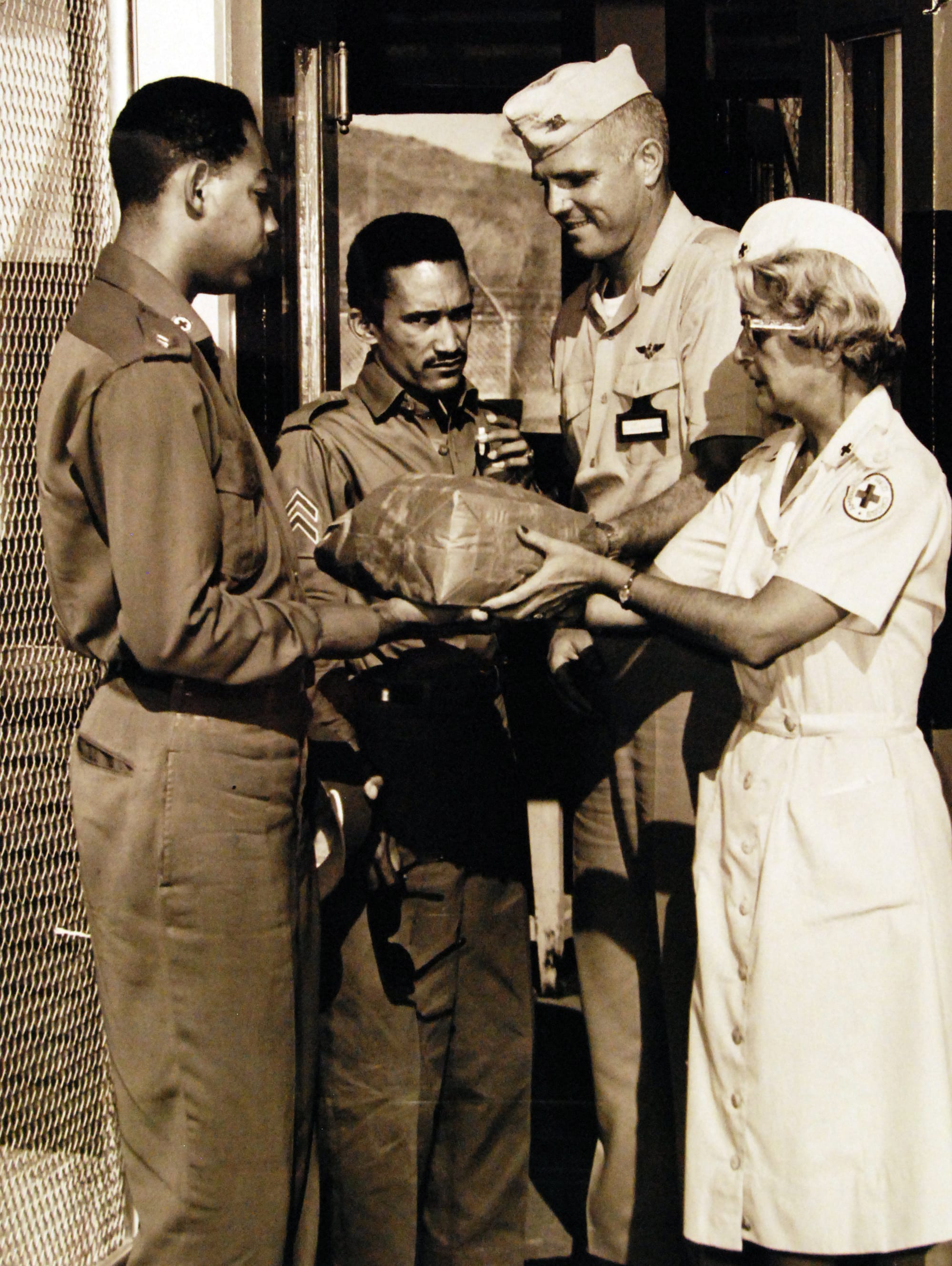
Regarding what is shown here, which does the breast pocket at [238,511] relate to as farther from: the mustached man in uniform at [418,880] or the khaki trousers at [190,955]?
the mustached man in uniform at [418,880]

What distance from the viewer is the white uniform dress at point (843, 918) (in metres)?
2.16

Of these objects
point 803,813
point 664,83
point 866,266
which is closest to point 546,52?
point 664,83

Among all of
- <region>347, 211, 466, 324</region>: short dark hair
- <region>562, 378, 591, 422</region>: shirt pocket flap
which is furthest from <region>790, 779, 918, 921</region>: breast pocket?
<region>347, 211, 466, 324</region>: short dark hair

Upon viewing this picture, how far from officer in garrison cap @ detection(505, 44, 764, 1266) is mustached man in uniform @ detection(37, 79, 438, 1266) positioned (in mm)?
869

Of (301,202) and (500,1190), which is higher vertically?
(301,202)

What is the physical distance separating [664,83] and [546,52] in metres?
1.75

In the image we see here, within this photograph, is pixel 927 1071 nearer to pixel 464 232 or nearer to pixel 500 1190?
pixel 500 1190

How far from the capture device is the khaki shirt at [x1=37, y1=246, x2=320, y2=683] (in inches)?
75.9

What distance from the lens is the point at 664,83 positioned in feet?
13.9

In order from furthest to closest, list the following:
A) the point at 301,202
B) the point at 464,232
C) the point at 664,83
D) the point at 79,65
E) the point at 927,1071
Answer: the point at 464,232 < the point at 664,83 < the point at 301,202 < the point at 79,65 < the point at 927,1071

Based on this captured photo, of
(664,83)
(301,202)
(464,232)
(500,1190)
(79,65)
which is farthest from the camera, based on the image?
(464,232)

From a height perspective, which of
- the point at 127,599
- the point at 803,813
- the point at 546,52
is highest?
the point at 546,52

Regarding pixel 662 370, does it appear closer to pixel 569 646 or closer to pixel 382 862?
pixel 569 646

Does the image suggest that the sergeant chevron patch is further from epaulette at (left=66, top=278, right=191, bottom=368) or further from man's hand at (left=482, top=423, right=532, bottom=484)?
epaulette at (left=66, top=278, right=191, bottom=368)
